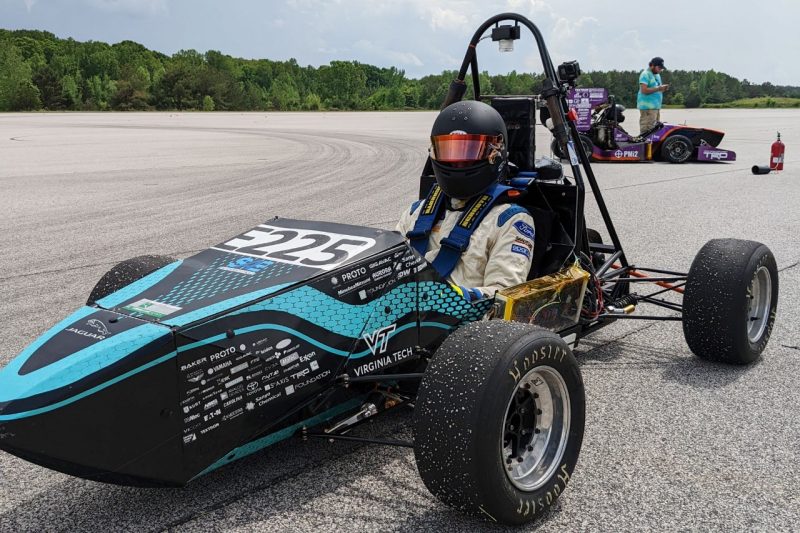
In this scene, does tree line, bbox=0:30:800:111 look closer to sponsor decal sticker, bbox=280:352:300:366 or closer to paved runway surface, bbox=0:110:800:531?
paved runway surface, bbox=0:110:800:531

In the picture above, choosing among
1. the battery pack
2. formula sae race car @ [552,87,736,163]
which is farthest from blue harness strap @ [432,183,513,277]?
formula sae race car @ [552,87,736,163]

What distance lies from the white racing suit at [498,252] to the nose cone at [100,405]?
5.74ft

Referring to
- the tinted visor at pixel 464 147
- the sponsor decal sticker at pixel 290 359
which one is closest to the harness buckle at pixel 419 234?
the tinted visor at pixel 464 147

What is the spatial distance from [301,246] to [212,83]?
71.1m

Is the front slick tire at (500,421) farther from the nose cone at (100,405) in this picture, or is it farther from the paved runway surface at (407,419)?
the nose cone at (100,405)

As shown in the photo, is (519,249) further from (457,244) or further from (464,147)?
(464,147)

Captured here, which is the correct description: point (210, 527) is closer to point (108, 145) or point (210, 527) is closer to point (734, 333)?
point (734, 333)

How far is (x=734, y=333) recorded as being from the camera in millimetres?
4387

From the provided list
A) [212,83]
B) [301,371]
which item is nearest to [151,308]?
[301,371]

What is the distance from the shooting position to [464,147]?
402cm

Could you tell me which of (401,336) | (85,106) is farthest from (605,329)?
Result: (85,106)

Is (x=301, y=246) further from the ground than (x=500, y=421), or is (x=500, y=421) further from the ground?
(x=301, y=246)

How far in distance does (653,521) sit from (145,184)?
12.5 meters

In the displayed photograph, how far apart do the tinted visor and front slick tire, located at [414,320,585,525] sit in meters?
1.30
